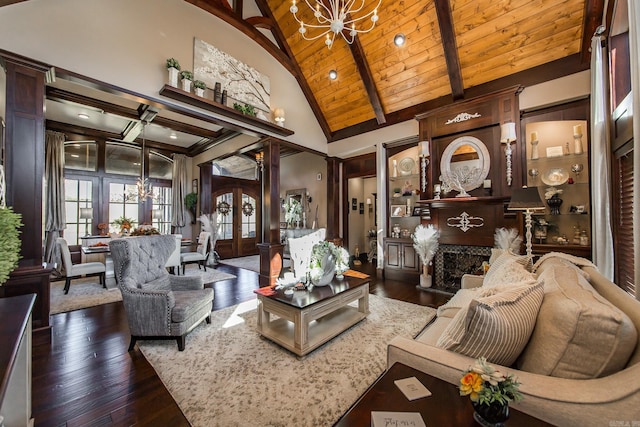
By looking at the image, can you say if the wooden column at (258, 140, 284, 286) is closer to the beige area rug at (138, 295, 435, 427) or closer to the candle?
the beige area rug at (138, 295, 435, 427)

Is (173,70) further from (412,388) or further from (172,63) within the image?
(412,388)

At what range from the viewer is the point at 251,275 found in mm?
5375

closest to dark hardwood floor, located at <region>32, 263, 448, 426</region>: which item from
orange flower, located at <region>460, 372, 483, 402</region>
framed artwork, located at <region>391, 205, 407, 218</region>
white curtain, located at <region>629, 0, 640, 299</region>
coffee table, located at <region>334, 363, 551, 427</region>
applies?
coffee table, located at <region>334, 363, 551, 427</region>

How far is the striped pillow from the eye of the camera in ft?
3.26

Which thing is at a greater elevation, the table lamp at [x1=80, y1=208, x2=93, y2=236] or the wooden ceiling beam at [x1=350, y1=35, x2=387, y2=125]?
the wooden ceiling beam at [x1=350, y1=35, x2=387, y2=125]

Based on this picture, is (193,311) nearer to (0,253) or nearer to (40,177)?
(0,253)

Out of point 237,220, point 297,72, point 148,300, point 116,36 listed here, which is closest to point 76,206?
point 237,220

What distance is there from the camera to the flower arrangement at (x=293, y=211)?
7.53 m

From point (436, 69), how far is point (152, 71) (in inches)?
170

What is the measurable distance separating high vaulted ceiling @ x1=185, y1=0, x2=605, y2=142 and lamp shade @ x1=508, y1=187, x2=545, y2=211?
6.30 ft

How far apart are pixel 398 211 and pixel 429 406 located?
15.1ft

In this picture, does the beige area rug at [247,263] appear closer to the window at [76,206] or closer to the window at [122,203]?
the window at [122,203]

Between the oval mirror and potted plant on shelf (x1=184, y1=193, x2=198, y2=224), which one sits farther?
potted plant on shelf (x1=184, y1=193, x2=198, y2=224)

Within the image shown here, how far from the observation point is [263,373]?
2.03 meters
